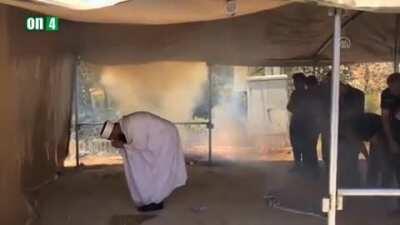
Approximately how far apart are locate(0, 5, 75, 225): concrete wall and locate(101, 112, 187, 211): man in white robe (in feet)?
2.91

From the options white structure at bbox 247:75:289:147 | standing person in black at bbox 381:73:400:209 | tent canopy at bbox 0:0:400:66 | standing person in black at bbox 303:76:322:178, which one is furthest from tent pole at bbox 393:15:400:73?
standing person in black at bbox 381:73:400:209

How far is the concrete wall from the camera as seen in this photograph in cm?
580

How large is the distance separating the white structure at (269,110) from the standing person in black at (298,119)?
100cm

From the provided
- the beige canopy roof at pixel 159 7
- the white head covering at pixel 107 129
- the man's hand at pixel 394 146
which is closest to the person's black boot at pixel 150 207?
the white head covering at pixel 107 129

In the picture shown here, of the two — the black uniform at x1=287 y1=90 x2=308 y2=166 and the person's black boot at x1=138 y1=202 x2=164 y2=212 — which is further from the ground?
the black uniform at x1=287 y1=90 x2=308 y2=166

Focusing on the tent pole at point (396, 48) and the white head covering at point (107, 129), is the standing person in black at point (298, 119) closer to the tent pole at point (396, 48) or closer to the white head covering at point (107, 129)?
the tent pole at point (396, 48)

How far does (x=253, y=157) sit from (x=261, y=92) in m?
1.01

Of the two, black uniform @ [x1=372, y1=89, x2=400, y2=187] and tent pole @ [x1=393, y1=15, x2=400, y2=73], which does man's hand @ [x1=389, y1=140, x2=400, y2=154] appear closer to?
black uniform @ [x1=372, y1=89, x2=400, y2=187]

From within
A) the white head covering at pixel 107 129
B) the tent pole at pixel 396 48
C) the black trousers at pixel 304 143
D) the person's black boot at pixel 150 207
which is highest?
the tent pole at pixel 396 48

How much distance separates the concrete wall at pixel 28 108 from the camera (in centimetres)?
580

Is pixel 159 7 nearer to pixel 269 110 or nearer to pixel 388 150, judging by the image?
pixel 388 150

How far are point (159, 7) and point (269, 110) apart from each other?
559 cm

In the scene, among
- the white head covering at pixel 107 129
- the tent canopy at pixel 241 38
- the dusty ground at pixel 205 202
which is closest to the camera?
the dusty ground at pixel 205 202

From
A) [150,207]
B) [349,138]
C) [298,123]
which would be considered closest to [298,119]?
[298,123]
